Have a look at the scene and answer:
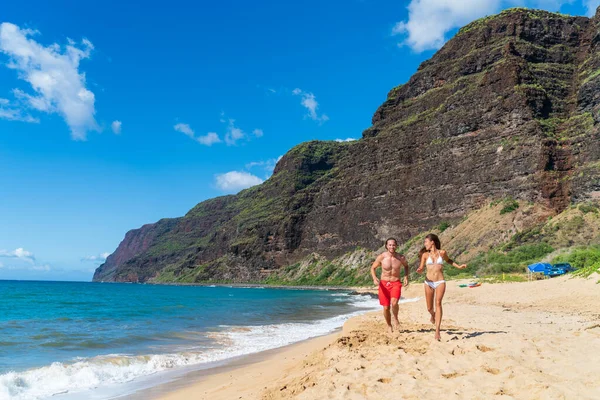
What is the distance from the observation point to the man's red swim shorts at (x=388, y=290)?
9.44 m

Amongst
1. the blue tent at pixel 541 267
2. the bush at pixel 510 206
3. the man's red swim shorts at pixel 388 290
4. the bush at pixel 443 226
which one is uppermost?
the bush at pixel 510 206

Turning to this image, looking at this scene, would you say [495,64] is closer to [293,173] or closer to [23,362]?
[23,362]

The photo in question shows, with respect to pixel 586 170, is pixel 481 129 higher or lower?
higher

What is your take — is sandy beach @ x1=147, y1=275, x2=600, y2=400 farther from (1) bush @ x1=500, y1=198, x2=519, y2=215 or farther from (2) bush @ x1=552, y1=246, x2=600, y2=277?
(1) bush @ x1=500, y1=198, x2=519, y2=215

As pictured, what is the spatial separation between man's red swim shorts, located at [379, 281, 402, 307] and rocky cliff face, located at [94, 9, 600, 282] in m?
47.6

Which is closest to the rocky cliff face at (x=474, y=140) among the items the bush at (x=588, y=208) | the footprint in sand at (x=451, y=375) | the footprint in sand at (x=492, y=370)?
the bush at (x=588, y=208)

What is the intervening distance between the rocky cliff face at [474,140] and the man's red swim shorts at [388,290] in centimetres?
4760

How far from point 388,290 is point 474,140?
6504 centimetres

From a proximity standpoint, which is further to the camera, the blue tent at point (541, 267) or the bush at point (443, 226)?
the bush at point (443, 226)

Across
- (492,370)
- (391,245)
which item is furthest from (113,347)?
(492,370)

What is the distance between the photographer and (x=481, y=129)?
6781cm

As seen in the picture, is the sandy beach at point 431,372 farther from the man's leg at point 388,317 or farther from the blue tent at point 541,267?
the blue tent at point 541,267

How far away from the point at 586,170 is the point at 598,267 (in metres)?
35.1

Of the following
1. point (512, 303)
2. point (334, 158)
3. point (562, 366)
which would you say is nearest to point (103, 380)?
point (562, 366)
